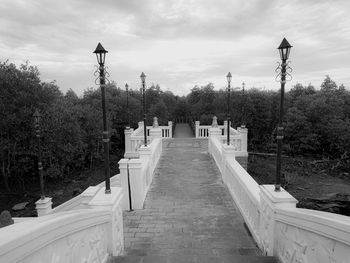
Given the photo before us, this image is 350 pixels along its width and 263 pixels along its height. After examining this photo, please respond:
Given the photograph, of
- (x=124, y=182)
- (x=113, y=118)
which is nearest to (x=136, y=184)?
(x=124, y=182)

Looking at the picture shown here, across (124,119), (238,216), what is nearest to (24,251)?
(238,216)

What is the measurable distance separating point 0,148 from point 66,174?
20.0ft

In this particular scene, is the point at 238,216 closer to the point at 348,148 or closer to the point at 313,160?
the point at 313,160

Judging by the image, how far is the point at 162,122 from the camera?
33688mm

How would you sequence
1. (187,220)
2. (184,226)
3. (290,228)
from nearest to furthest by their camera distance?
1. (290,228)
2. (184,226)
3. (187,220)

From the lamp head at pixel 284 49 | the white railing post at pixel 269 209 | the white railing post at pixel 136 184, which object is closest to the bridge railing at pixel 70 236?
the white railing post at pixel 136 184

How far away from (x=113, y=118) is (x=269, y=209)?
24.3 meters

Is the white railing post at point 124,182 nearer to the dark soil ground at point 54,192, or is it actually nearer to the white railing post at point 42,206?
the white railing post at point 42,206

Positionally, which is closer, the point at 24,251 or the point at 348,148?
the point at 24,251

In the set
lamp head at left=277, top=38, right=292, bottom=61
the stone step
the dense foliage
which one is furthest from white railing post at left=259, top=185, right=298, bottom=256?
the dense foliage

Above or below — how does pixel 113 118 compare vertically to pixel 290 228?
above

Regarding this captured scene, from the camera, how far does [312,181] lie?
21.2 metres

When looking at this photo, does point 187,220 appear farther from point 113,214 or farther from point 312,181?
point 312,181

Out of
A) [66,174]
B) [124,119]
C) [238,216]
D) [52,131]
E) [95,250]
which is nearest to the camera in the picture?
[95,250]
